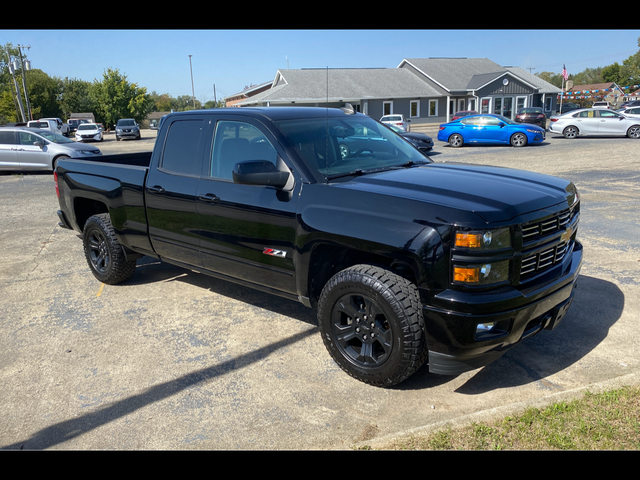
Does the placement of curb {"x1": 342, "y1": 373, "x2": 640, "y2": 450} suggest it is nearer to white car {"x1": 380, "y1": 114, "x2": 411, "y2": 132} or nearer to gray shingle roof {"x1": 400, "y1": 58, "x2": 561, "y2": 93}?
white car {"x1": 380, "y1": 114, "x2": 411, "y2": 132}

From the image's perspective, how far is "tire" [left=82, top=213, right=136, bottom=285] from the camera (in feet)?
18.8

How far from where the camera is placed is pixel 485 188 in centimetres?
352

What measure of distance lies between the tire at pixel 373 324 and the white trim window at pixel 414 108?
1887 inches

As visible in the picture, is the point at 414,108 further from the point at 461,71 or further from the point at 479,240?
the point at 479,240

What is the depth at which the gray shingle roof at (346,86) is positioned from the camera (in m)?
45.4

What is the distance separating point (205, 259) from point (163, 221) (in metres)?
0.65

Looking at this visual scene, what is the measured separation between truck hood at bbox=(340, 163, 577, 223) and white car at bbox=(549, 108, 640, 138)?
993 inches

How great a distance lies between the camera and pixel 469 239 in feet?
10.0

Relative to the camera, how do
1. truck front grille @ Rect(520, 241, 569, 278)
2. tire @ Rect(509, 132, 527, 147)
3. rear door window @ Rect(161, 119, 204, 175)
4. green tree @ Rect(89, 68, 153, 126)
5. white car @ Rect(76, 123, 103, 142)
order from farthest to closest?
1. green tree @ Rect(89, 68, 153, 126)
2. white car @ Rect(76, 123, 103, 142)
3. tire @ Rect(509, 132, 527, 147)
4. rear door window @ Rect(161, 119, 204, 175)
5. truck front grille @ Rect(520, 241, 569, 278)

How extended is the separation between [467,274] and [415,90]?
1907 inches

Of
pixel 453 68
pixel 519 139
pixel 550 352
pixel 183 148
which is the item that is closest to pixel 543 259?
pixel 550 352

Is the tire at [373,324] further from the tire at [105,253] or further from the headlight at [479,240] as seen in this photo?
the tire at [105,253]

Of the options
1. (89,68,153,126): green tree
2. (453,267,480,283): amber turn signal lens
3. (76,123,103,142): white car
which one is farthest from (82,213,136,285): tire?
(89,68,153,126): green tree

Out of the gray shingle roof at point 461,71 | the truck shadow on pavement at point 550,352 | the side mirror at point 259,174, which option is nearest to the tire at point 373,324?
the truck shadow on pavement at point 550,352
